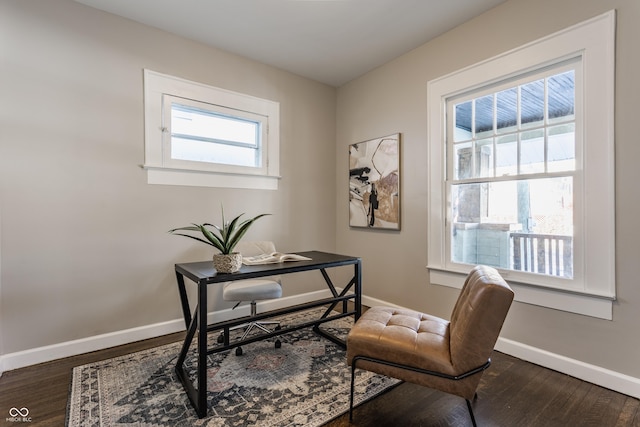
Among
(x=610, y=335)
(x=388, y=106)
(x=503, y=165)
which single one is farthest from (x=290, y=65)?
(x=610, y=335)

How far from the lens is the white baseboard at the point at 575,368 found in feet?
5.90

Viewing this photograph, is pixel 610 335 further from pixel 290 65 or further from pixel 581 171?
pixel 290 65

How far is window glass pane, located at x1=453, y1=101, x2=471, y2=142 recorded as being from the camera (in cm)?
266

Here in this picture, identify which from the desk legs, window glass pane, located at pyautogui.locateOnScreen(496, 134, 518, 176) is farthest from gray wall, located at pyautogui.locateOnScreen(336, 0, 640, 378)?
the desk legs

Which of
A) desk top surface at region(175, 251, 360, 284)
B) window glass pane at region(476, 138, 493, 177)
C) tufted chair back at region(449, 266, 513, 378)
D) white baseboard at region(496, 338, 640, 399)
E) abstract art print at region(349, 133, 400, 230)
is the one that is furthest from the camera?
abstract art print at region(349, 133, 400, 230)

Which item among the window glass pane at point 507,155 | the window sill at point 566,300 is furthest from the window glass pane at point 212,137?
the window sill at point 566,300

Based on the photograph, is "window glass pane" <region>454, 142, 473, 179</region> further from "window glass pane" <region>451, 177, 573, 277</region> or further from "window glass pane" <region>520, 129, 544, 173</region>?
"window glass pane" <region>520, 129, 544, 173</region>

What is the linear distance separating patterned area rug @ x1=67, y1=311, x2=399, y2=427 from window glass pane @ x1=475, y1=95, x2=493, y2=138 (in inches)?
83.2

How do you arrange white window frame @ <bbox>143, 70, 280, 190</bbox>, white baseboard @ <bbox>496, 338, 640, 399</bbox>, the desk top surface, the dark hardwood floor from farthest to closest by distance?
white window frame @ <bbox>143, 70, 280, 190</bbox> < white baseboard @ <bbox>496, 338, 640, 399</bbox> < the desk top surface < the dark hardwood floor

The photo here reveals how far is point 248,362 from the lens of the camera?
2.19 meters

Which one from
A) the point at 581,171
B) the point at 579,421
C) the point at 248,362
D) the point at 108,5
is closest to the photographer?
the point at 579,421

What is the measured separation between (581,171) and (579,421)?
150 centimetres

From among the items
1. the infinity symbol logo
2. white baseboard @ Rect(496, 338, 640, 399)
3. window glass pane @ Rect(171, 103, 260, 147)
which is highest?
window glass pane @ Rect(171, 103, 260, 147)

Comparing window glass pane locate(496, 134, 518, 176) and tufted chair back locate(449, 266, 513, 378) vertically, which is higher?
window glass pane locate(496, 134, 518, 176)
